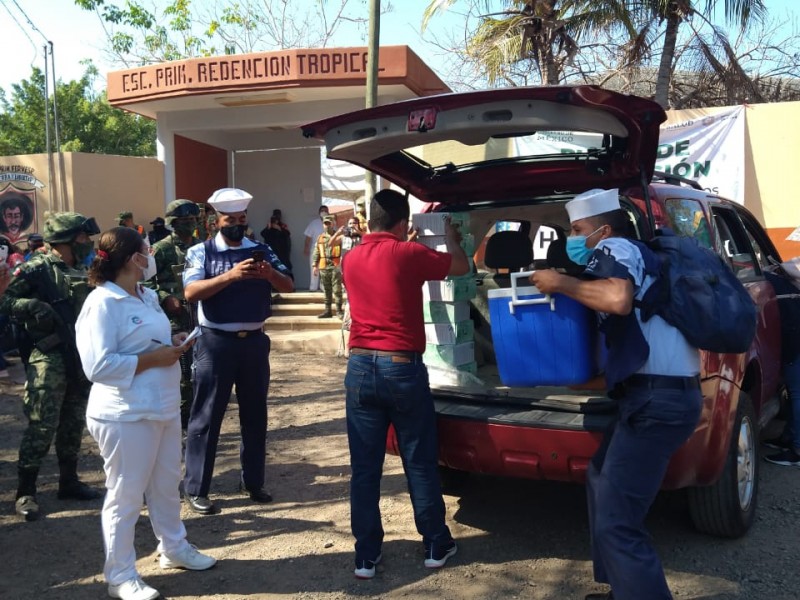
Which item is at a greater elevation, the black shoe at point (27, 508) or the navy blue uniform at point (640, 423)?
the navy blue uniform at point (640, 423)

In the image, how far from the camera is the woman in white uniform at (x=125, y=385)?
10.8 ft

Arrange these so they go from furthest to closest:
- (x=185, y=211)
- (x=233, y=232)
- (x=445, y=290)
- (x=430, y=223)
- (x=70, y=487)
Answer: (x=185, y=211)
(x=70, y=487)
(x=233, y=232)
(x=445, y=290)
(x=430, y=223)

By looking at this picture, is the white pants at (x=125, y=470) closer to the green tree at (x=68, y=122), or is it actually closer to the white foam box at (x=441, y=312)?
the white foam box at (x=441, y=312)

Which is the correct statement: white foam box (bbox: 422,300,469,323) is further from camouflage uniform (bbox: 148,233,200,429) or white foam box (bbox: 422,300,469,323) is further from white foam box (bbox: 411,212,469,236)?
camouflage uniform (bbox: 148,233,200,429)

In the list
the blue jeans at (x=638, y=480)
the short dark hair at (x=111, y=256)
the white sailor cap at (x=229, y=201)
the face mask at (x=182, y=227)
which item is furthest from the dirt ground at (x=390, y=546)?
the face mask at (x=182, y=227)

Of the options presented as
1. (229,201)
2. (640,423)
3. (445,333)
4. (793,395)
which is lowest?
(793,395)

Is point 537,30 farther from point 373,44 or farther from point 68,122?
point 68,122

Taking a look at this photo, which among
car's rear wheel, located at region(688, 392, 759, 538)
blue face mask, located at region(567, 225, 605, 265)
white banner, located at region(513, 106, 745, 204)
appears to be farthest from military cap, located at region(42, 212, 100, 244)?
white banner, located at region(513, 106, 745, 204)

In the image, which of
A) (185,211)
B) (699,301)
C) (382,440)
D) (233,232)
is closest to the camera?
(699,301)

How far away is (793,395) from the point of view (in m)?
5.26

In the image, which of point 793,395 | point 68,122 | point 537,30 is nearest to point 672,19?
point 537,30

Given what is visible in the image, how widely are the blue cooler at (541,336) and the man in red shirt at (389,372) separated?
38 cm

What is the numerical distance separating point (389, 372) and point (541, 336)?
708 mm

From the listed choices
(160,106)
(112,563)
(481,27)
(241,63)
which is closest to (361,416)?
(112,563)
